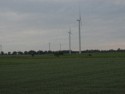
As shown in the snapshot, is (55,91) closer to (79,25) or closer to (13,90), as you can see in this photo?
(13,90)

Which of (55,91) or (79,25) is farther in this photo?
(79,25)

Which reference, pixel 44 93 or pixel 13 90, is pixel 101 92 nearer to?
pixel 44 93

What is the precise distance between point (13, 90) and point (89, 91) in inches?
138

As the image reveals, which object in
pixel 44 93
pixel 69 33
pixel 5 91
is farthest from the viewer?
pixel 69 33

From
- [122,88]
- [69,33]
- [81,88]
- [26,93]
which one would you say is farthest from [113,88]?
[69,33]

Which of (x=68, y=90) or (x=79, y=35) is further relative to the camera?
(x=79, y=35)

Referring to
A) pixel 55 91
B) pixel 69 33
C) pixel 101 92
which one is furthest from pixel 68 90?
→ pixel 69 33

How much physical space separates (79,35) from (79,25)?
550cm

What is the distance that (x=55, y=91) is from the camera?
52.2 feet

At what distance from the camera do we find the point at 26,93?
50.8 ft

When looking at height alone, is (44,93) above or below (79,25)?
below

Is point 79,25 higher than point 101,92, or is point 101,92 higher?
point 79,25

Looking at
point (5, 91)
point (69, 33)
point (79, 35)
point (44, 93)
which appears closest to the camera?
point (44, 93)

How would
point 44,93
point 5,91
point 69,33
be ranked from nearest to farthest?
point 44,93 < point 5,91 < point 69,33
